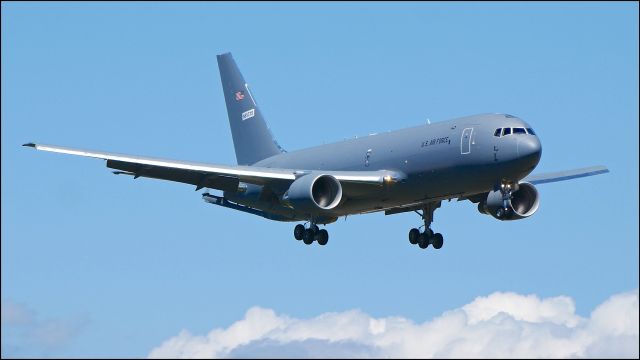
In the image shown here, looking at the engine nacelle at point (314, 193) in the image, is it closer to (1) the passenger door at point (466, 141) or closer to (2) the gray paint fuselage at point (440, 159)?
(2) the gray paint fuselage at point (440, 159)

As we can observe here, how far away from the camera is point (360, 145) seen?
70.2m

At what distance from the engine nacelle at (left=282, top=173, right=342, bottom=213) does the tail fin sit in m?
12.0

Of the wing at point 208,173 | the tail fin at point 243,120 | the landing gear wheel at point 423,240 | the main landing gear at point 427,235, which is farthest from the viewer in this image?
the tail fin at point 243,120

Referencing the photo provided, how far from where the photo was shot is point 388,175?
→ 66.4 m

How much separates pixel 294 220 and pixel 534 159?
14639 mm

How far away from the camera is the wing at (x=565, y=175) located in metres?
74.4

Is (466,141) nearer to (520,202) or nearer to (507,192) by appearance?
(507,192)

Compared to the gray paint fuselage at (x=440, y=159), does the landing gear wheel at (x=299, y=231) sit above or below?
below

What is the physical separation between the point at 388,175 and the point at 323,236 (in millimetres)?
5868

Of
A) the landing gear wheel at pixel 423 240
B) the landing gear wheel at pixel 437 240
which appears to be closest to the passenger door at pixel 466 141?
the landing gear wheel at pixel 437 240

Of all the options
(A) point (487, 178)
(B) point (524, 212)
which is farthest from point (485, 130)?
(B) point (524, 212)

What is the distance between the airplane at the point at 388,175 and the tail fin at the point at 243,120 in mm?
4145

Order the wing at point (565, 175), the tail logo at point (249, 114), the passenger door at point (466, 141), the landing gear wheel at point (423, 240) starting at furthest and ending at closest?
the tail logo at point (249, 114), the wing at point (565, 175), the landing gear wheel at point (423, 240), the passenger door at point (466, 141)

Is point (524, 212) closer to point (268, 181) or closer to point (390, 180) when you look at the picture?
point (390, 180)
